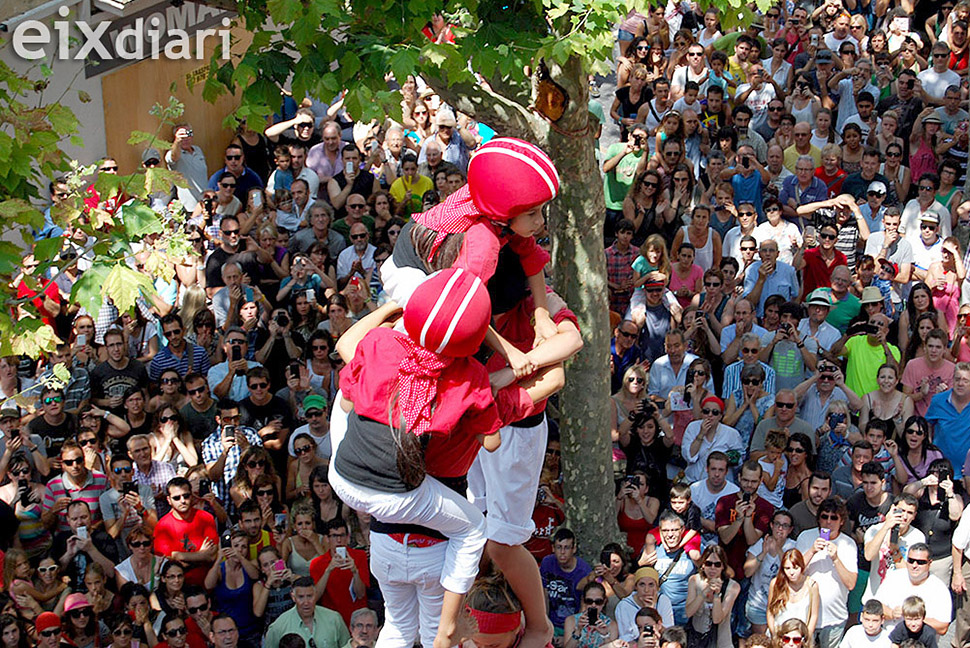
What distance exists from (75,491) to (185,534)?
96 centimetres

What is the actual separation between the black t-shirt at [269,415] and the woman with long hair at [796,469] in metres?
4.03

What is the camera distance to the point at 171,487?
1037 centimetres

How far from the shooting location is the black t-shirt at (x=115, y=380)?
11.6 metres

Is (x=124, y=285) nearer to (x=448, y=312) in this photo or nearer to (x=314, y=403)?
(x=448, y=312)

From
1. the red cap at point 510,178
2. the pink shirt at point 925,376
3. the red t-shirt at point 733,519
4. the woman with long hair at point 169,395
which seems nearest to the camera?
the red cap at point 510,178

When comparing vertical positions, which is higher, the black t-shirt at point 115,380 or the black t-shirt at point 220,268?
the black t-shirt at point 220,268

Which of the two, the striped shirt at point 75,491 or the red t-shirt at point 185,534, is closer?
the red t-shirt at point 185,534

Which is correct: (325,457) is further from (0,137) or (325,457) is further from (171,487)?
(0,137)

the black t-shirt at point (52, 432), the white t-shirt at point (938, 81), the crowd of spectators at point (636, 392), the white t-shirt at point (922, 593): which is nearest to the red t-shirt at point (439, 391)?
the crowd of spectators at point (636, 392)

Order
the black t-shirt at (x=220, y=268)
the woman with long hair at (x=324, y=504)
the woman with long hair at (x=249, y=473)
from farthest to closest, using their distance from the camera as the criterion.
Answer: the black t-shirt at (x=220, y=268), the woman with long hair at (x=249, y=473), the woman with long hair at (x=324, y=504)

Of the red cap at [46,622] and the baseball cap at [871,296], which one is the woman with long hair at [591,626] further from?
the baseball cap at [871,296]

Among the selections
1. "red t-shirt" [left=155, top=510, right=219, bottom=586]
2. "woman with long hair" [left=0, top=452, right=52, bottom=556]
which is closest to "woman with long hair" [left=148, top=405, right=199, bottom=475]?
"red t-shirt" [left=155, top=510, right=219, bottom=586]

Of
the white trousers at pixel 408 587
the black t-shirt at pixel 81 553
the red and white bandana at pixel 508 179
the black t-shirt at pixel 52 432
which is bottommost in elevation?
the black t-shirt at pixel 81 553

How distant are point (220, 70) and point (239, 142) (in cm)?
658
